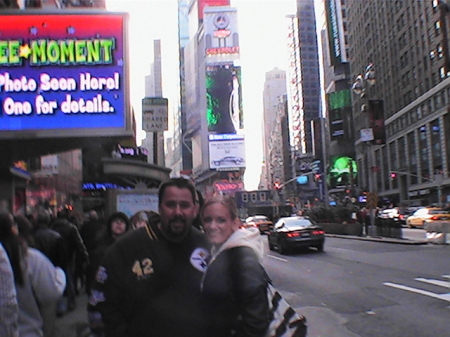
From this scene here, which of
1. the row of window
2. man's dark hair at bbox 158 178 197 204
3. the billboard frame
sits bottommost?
man's dark hair at bbox 158 178 197 204

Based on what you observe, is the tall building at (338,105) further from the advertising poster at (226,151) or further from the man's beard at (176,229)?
the man's beard at (176,229)

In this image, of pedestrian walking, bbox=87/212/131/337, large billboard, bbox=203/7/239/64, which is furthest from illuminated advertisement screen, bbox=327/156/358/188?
pedestrian walking, bbox=87/212/131/337

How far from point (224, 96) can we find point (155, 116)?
366 feet

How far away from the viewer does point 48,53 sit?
1569 cm

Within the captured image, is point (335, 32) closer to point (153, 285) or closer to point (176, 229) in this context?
point (176, 229)

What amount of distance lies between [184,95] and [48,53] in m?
154

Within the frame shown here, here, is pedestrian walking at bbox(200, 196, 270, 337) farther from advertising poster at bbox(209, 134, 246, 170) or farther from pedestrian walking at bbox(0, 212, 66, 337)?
advertising poster at bbox(209, 134, 246, 170)

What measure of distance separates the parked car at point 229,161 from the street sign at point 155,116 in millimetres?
106466

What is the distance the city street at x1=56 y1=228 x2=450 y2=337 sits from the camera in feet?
24.7

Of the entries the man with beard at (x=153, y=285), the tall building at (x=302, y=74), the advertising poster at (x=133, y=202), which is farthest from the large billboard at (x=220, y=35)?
the man with beard at (x=153, y=285)

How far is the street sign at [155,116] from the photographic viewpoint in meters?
17.4

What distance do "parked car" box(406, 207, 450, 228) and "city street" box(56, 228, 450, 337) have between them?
16444mm

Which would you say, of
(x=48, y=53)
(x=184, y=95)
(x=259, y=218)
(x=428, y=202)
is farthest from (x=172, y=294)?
(x=184, y=95)

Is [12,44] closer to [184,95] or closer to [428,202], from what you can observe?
[428,202]
